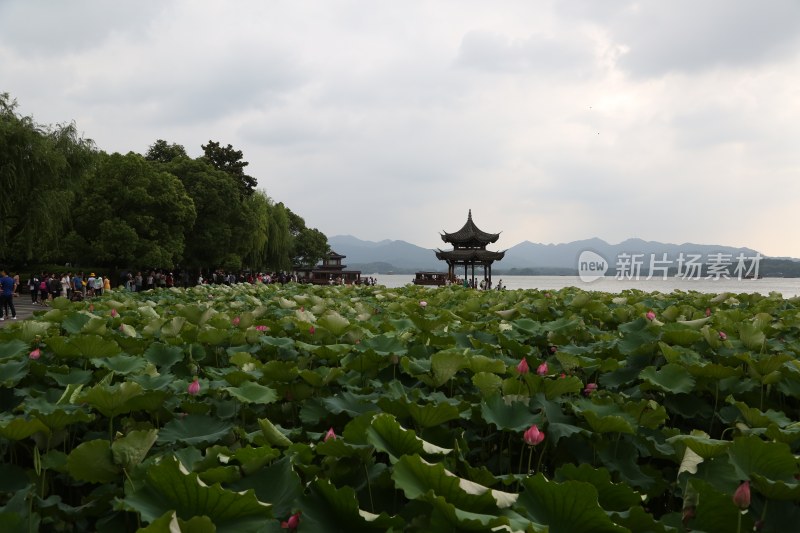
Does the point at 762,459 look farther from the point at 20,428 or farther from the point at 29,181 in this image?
the point at 29,181

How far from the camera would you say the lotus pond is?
1.22 m

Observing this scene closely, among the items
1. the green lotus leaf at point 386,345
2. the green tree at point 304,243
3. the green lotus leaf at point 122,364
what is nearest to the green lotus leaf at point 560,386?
the green lotus leaf at point 386,345

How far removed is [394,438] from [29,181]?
2415 cm

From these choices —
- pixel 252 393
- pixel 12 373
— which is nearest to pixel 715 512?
pixel 252 393

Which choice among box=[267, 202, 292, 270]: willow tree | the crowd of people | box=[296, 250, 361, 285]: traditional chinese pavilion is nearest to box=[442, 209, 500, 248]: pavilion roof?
box=[296, 250, 361, 285]: traditional chinese pavilion

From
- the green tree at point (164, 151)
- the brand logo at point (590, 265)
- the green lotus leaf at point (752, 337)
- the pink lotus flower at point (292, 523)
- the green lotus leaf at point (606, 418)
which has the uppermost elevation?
the green tree at point (164, 151)

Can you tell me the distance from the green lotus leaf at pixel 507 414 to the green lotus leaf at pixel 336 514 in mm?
643

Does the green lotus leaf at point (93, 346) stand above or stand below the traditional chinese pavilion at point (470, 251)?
below

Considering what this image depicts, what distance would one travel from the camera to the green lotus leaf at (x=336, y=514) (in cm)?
119

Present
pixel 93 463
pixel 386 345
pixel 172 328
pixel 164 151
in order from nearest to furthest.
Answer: pixel 93 463 < pixel 386 345 < pixel 172 328 < pixel 164 151

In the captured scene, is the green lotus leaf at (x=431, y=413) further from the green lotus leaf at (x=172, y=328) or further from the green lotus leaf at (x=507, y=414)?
the green lotus leaf at (x=172, y=328)

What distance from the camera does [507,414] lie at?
1849 mm

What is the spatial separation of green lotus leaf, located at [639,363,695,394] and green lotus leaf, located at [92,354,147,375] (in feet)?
6.44

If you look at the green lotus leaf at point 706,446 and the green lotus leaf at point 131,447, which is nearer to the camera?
the green lotus leaf at point 131,447
